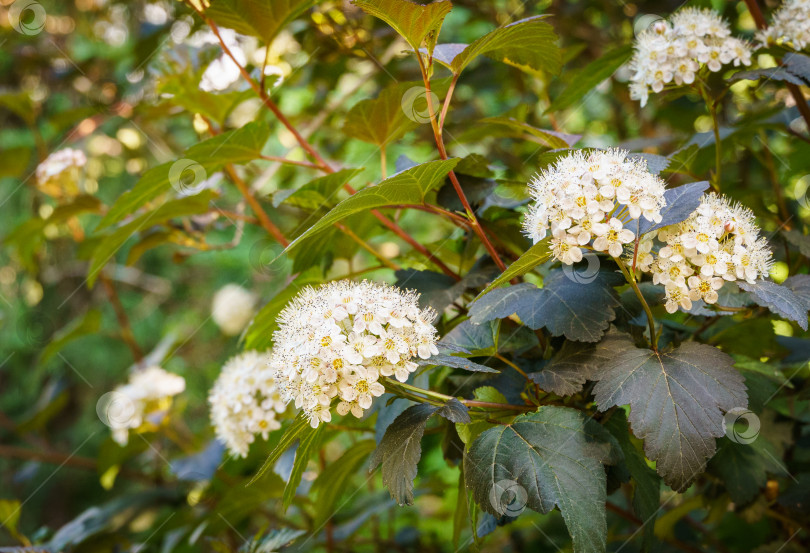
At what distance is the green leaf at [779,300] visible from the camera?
0.68 m

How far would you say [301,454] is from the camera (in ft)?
2.46

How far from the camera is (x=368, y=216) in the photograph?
41.9 inches

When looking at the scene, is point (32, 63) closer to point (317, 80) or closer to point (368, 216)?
point (317, 80)

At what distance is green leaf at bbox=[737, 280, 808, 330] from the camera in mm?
684

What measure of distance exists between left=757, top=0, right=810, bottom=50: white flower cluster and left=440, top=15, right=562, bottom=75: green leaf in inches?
15.0

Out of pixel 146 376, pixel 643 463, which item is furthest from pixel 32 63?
pixel 643 463

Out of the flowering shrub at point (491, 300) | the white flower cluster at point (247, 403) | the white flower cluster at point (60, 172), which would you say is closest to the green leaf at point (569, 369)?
the flowering shrub at point (491, 300)

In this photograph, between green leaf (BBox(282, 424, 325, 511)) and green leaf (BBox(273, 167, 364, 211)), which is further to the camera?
green leaf (BBox(273, 167, 364, 211))

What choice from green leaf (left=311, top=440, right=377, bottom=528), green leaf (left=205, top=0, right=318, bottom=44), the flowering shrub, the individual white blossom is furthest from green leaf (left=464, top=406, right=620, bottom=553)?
the individual white blossom

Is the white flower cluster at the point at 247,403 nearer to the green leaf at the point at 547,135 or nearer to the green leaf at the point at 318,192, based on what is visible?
the green leaf at the point at 318,192

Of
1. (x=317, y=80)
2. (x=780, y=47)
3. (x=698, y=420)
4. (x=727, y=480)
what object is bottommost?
(x=727, y=480)

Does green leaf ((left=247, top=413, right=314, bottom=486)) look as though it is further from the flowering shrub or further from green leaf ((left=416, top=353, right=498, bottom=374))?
green leaf ((left=416, top=353, right=498, bottom=374))

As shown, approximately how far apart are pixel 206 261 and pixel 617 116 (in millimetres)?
2272

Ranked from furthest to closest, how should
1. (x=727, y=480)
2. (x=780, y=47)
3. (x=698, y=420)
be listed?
(x=780, y=47) → (x=727, y=480) → (x=698, y=420)
